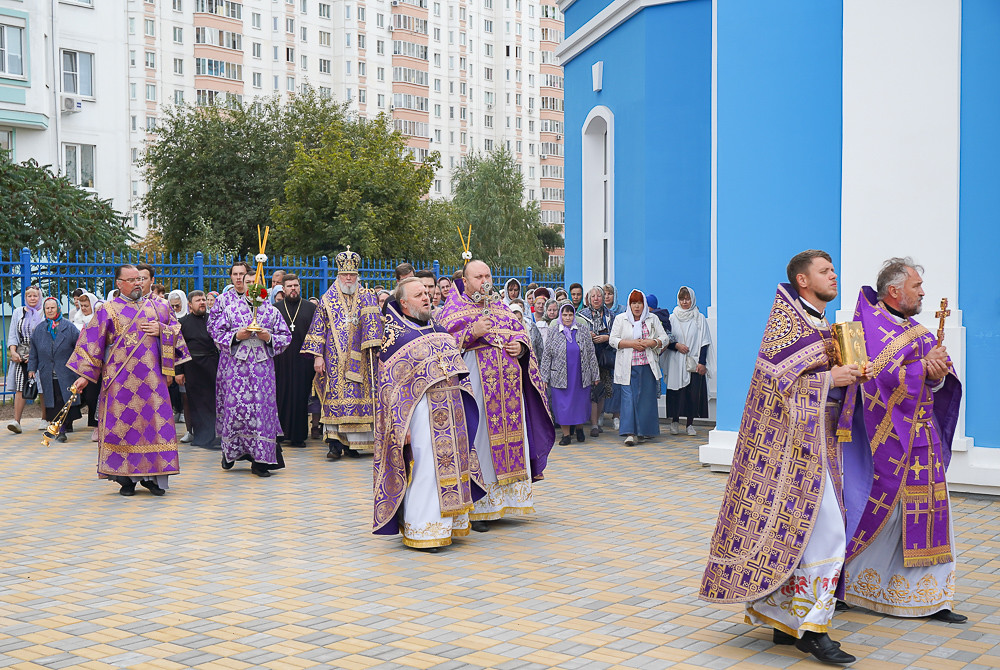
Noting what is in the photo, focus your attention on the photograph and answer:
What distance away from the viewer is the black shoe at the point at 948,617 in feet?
18.3

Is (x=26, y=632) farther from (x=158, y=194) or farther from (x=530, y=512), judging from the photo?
(x=158, y=194)

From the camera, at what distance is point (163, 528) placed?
26.9 ft

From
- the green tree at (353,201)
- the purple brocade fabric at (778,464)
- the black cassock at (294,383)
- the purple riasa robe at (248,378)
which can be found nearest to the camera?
the purple brocade fabric at (778,464)

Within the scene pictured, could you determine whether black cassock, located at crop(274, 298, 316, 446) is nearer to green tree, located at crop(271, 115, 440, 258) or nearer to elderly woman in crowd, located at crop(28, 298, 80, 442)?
elderly woman in crowd, located at crop(28, 298, 80, 442)

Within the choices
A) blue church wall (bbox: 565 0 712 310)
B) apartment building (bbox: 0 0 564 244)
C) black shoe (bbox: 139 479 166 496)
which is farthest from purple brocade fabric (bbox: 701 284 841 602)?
apartment building (bbox: 0 0 564 244)

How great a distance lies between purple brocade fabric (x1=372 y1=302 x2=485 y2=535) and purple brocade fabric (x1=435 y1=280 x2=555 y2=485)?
1.93 ft

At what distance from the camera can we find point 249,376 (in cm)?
1048

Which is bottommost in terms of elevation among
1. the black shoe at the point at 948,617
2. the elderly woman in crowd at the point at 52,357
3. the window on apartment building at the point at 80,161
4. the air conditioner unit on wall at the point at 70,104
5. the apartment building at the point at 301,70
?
the black shoe at the point at 948,617

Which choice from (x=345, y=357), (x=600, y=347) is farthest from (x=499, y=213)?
(x=345, y=357)

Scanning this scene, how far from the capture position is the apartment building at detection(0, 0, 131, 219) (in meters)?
31.0

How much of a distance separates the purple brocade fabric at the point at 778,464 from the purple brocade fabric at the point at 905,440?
532 millimetres

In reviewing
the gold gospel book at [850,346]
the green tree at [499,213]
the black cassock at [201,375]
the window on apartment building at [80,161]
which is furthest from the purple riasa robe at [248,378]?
the green tree at [499,213]

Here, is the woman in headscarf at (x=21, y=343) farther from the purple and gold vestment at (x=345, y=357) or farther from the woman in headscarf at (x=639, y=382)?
the woman in headscarf at (x=639, y=382)

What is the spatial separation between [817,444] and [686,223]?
9.37m
